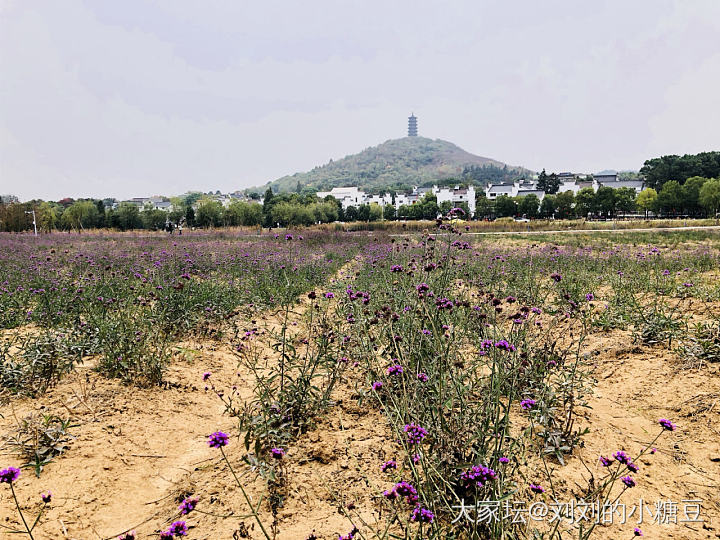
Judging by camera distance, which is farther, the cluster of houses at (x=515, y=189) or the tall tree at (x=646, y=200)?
the cluster of houses at (x=515, y=189)

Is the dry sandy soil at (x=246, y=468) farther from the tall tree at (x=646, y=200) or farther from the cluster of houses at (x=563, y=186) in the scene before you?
the cluster of houses at (x=563, y=186)

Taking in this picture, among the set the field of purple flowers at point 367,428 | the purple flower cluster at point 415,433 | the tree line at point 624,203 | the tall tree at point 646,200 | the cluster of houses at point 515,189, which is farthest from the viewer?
the cluster of houses at point 515,189

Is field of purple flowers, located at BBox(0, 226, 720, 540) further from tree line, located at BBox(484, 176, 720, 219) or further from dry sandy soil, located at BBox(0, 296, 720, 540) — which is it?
tree line, located at BBox(484, 176, 720, 219)

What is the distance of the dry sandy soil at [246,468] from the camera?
7.34ft

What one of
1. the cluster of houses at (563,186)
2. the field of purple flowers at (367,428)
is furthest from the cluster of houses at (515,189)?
the field of purple flowers at (367,428)

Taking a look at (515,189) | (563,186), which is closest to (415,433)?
(515,189)

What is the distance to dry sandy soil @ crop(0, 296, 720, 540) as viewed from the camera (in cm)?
224

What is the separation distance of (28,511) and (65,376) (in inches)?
72.8

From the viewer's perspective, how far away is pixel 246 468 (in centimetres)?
265

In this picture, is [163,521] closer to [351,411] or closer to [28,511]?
[28,511]

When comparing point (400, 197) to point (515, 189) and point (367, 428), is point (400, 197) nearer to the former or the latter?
point (515, 189)

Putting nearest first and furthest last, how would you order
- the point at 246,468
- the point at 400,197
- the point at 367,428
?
the point at 246,468 < the point at 367,428 < the point at 400,197

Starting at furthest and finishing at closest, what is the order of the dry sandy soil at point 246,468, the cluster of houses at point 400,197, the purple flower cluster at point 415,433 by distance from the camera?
the cluster of houses at point 400,197, the dry sandy soil at point 246,468, the purple flower cluster at point 415,433

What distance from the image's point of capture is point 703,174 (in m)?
62.7
